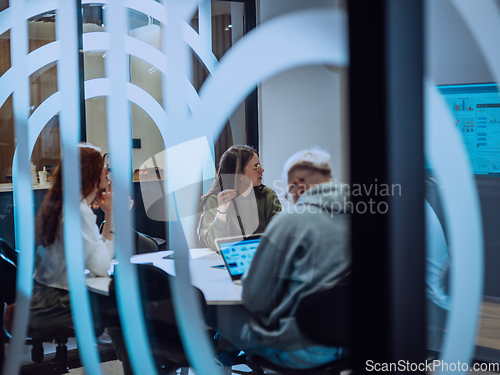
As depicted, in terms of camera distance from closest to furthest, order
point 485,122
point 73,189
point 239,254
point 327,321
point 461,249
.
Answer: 1. point 461,249
2. point 327,321
3. point 73,189
4. point 239,254
5. point 485,122

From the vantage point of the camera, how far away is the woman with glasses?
6.76 feet

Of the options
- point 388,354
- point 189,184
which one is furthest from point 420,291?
point 189,184

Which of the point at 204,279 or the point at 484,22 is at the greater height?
the point at 484,22

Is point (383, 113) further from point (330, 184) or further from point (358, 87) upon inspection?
point (330, 184)

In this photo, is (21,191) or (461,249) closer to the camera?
(461,249)

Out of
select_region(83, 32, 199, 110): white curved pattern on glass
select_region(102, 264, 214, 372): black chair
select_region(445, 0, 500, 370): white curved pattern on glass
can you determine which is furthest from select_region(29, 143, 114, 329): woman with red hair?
A: select_region(445, 0, 500, 370): white curved pattern on glass

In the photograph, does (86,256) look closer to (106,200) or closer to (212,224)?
(106,200)

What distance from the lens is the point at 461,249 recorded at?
1103 mm

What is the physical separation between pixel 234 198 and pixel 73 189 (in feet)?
3.52

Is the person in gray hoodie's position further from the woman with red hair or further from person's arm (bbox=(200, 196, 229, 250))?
person's arm (bbox=(200, 196, 229, 250))

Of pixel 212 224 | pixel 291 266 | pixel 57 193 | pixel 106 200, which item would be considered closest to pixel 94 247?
pixel 106 200

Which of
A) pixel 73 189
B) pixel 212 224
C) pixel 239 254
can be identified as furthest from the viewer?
pixel 212 224

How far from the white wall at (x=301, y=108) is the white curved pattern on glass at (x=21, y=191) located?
97 centimetres

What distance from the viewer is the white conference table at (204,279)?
150cm
